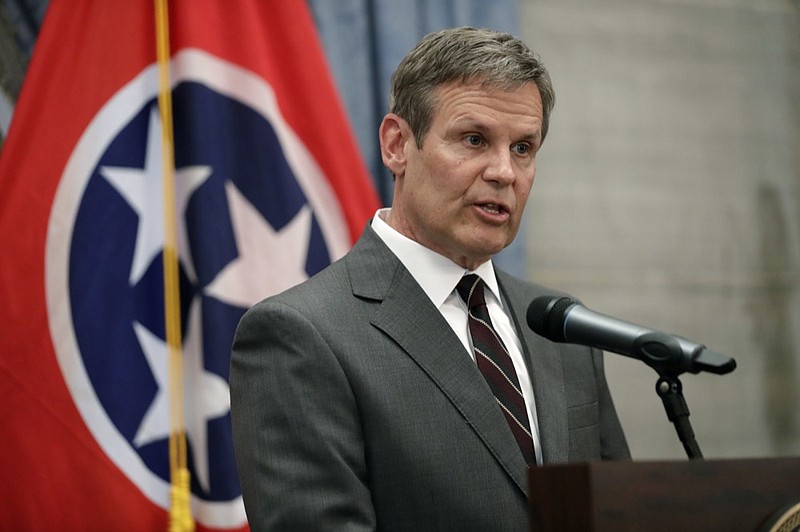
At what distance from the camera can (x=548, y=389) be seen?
1942 millimetres

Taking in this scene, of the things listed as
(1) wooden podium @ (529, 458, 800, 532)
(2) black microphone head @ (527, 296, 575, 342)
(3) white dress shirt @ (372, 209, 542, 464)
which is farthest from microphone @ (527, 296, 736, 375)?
(3) white dress shirt @ (372, 209, 542, 464)

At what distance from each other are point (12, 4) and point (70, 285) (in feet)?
2.78

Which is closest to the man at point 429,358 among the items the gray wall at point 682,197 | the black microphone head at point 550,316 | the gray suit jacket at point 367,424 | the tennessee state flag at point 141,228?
the gray suit jacket at point 367,424

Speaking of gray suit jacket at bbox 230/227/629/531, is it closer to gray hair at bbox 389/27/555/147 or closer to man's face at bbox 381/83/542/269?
man's face at bbox 381/83/542/269

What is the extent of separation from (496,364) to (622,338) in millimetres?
454

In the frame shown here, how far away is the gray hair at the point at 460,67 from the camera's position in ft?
6.43

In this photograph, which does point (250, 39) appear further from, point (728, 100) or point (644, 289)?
point (728, 100)

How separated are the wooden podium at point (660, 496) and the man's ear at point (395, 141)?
3.34 ft

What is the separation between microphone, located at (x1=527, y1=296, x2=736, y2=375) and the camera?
4.57 feet

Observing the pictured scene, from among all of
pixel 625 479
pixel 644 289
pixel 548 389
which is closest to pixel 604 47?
pixel 644 289

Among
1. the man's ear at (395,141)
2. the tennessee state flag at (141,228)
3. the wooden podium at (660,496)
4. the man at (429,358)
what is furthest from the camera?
the tennessee state flag at (141,228)

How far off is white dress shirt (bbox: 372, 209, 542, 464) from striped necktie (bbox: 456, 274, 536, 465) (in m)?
0.01

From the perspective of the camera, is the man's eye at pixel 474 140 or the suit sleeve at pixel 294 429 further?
the man's eye at pixel 474 140

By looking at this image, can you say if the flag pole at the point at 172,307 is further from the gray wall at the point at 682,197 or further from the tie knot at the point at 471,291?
the gray wall at the point at 682,197
